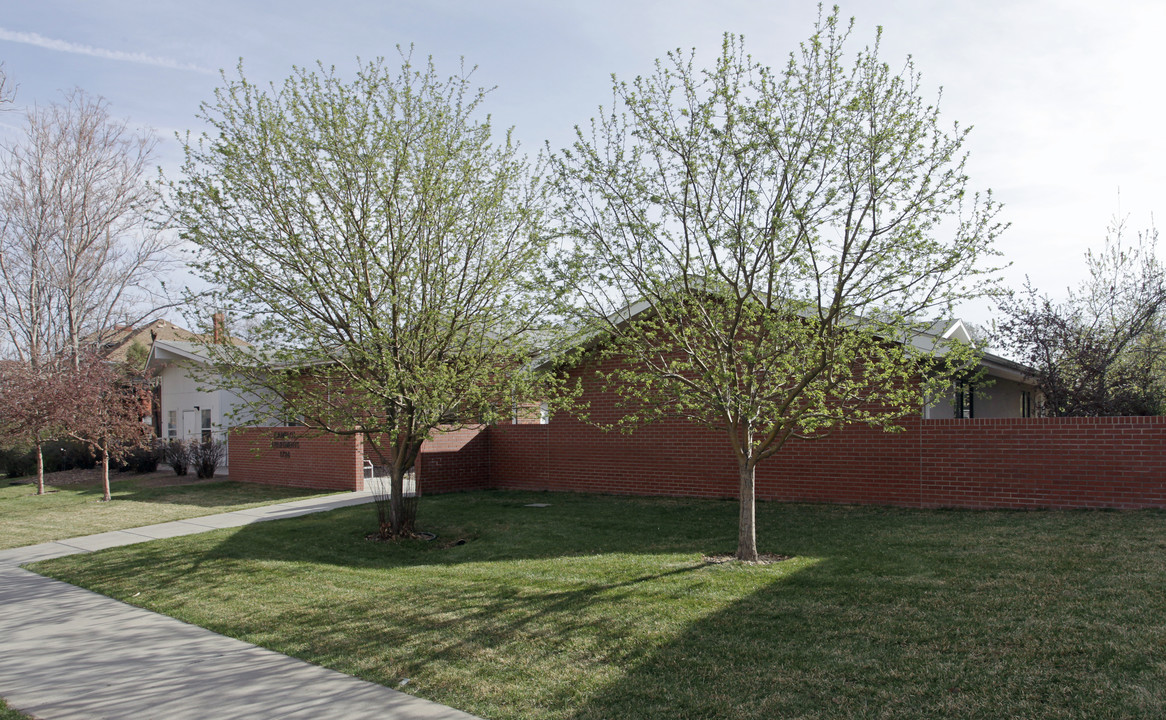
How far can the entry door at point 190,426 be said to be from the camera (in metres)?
26.0

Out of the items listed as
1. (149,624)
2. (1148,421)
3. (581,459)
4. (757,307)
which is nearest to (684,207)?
(757,307)

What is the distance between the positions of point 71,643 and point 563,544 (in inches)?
217

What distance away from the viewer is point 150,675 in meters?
5.64

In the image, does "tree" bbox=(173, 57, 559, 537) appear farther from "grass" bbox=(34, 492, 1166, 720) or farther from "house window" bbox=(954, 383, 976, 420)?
"house window" bbox=(954, 383, 976, 420)

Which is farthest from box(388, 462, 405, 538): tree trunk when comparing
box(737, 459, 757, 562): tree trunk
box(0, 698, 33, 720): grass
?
box(0, 698, 33, 720): grass

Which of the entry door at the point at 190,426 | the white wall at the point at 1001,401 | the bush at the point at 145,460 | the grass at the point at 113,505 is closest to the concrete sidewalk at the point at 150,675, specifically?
the grass at the point at 113,505

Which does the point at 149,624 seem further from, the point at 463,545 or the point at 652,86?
the point at 652,86

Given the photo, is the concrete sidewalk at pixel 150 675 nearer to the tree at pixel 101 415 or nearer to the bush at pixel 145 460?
the tree at pixel 101 415

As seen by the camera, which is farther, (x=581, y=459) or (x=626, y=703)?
(x=581, y=459)

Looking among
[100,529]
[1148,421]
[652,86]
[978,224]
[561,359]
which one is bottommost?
[100,529]

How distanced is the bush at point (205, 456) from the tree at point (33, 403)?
3628 mm

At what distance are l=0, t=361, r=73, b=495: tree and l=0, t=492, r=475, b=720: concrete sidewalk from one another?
42.2ft

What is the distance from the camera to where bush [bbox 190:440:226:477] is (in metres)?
22.9

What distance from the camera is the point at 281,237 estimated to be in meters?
10.1
